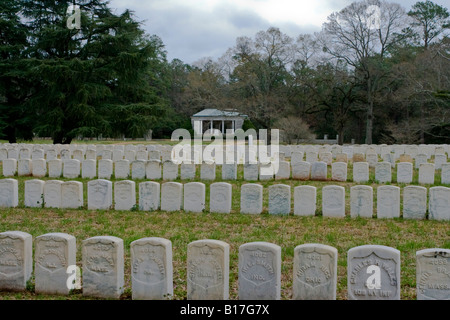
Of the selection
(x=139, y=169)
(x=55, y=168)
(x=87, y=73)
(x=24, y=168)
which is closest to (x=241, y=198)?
(x=139, y=169)

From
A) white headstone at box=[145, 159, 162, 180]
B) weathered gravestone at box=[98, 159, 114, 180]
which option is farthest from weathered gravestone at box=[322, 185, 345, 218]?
weathered gravestone at box=[98, 159, 114, 180]

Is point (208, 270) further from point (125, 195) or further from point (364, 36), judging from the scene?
point (364, 36)

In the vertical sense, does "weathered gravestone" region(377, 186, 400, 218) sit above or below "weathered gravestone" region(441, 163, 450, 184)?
below

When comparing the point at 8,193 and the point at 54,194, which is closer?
the point at 54,194

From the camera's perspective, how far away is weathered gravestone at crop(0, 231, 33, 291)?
5.44 m

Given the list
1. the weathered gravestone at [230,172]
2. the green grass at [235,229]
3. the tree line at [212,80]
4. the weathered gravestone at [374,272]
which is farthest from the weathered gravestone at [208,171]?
the tree line at [212,80]

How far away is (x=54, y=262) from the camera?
17.5ft

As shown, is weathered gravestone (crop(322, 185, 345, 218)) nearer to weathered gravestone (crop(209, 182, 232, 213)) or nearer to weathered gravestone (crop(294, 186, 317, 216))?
weathered gravestone (crop(294, 186, 317, 216))

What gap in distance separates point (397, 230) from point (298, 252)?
12.9ft

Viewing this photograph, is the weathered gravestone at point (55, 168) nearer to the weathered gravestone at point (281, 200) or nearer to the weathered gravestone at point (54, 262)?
the weathered gravestone at point (281, 200)

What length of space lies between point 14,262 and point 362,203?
6583 mm

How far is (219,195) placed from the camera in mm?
9695

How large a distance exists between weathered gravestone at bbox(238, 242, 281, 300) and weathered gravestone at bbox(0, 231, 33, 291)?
2.63 meters
